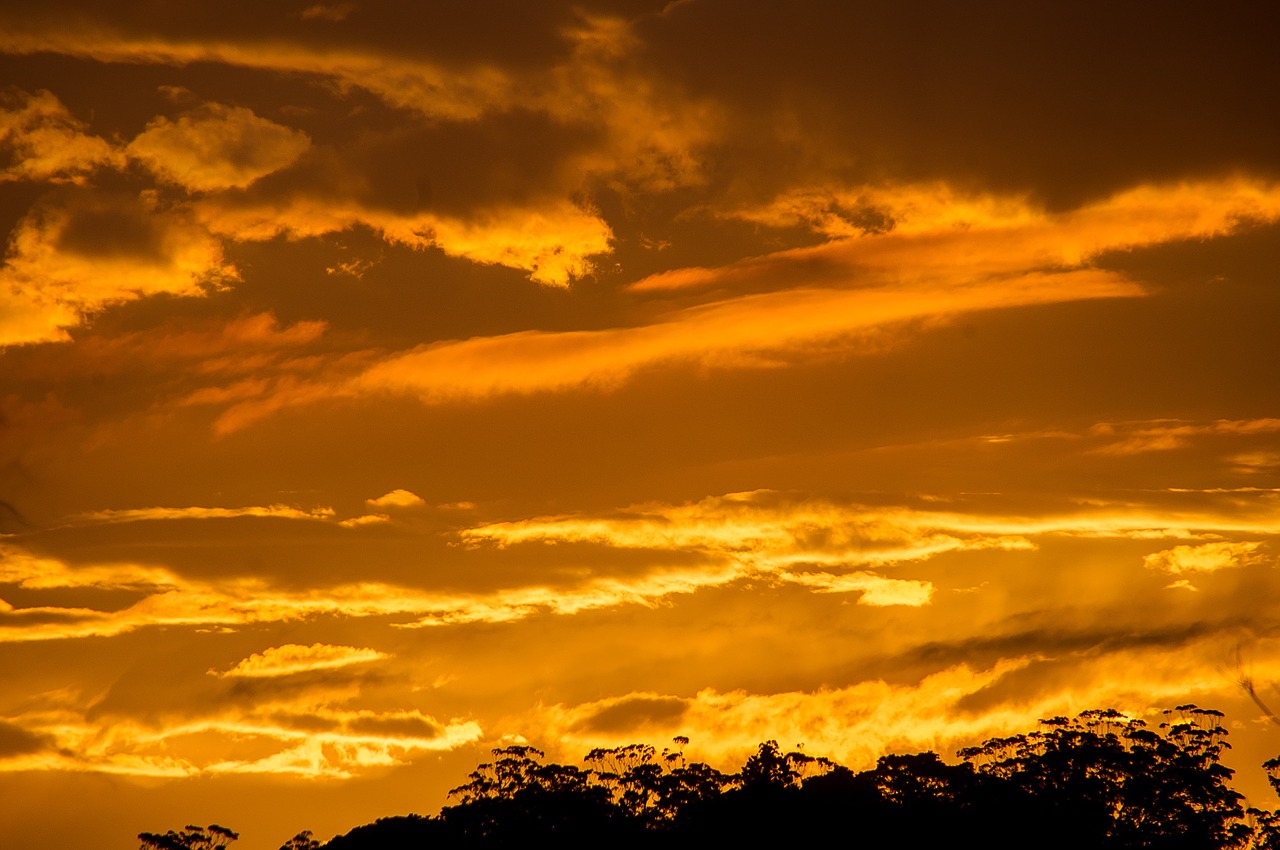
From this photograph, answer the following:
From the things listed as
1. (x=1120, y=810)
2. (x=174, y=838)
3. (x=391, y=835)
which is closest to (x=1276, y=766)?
(x=1120, y=810)

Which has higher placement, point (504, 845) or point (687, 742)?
point (687, 742)

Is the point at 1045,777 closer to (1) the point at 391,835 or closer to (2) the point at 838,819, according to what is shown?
(2) the point at 838,819

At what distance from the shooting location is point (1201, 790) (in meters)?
103

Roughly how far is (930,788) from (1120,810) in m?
13.7

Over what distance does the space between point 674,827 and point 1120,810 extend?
3333 cm

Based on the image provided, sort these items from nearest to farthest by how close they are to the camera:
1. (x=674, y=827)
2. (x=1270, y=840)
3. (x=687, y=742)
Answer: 1. (x=1270, y=840)
2. (x=674, y=827)
3. (x=687, y=742)

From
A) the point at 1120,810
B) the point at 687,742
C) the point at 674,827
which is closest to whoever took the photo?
the point at 1120,810

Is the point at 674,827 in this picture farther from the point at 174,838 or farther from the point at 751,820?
the point at 174,838

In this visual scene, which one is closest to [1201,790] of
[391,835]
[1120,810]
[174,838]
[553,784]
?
[1120,810]

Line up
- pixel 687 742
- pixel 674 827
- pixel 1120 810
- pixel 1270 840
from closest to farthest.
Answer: pixel 1270 840
pixel 1120 810
pixel 674 827
pixel 687 742

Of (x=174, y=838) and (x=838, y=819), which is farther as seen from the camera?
(x=174, y=838)

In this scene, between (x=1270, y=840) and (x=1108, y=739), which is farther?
(x=1108, y=739)

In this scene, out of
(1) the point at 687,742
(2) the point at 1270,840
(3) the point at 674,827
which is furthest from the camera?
(1) the point at 687,742

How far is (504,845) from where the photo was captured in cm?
11100
